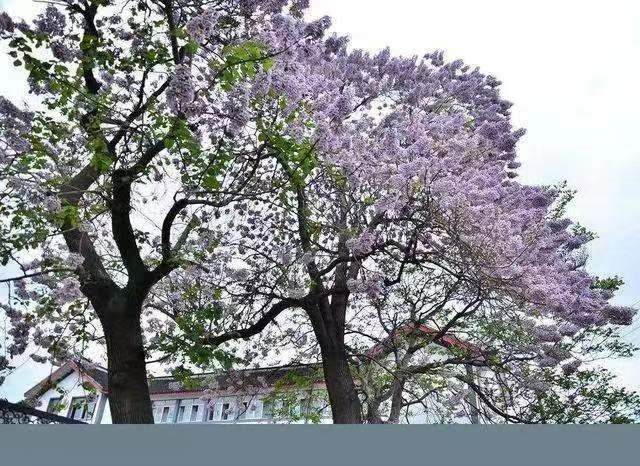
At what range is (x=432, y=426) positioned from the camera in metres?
1.10

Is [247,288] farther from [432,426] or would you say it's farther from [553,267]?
[432,426]

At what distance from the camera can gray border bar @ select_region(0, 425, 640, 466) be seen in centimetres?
98

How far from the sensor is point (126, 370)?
5652 mm

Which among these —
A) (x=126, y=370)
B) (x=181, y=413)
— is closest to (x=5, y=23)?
(x=126, y=370)

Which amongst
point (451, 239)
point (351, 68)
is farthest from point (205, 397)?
point (351, 68)

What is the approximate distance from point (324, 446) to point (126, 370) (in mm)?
5072

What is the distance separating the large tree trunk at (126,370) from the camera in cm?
555

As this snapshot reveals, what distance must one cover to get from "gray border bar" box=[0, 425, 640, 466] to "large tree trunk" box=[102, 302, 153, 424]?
188 inches

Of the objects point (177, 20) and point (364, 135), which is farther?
point (364, 135)

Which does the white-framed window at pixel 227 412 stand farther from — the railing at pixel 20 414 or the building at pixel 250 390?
the railing at pixel 20 414

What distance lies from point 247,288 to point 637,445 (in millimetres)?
6734

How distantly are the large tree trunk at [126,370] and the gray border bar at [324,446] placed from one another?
4.79 metres

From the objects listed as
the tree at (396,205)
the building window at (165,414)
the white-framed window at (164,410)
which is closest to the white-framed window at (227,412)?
the tree at (396,205)

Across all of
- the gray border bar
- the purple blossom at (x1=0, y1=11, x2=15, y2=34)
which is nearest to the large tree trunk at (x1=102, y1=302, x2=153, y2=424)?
the purple blossom at (x1=0, y1=11, x2=15, y2=34)
